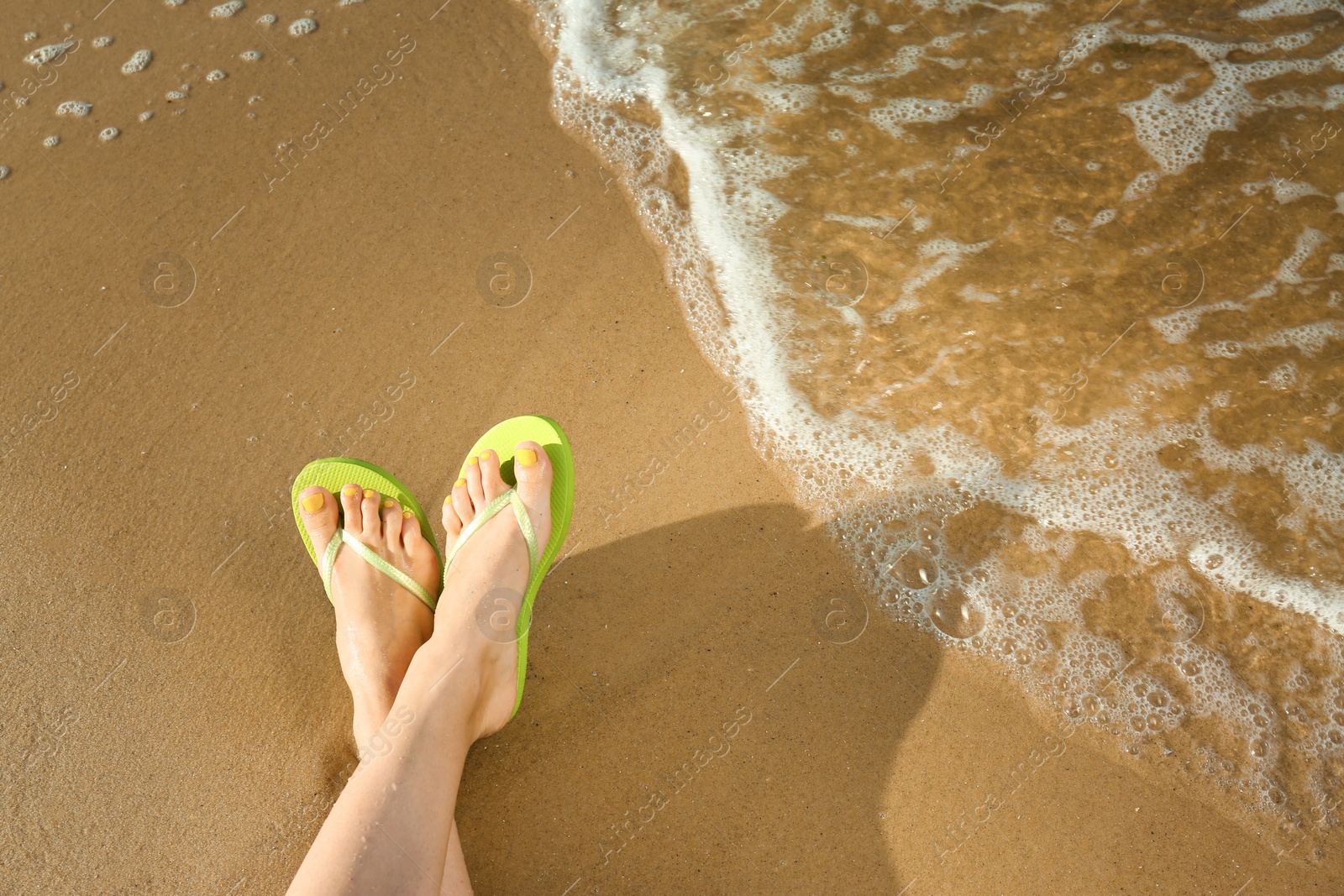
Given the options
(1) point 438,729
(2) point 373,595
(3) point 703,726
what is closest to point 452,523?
(2) point 373,595

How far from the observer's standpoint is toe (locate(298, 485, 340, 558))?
6.63 ft

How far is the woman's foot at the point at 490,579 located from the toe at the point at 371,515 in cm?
16

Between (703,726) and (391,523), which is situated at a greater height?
(391,523)

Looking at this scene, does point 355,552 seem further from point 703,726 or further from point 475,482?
point 703,726

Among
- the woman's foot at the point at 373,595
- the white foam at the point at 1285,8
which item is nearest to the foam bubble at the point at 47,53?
the woman's foot at the point at 373,595

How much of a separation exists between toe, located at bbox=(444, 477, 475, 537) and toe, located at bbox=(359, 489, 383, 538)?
162mm

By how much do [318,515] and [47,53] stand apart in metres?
2.02

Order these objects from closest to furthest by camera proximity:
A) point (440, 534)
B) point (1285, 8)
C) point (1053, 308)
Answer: point (440, 534) < point (1053, 308) < point (1285, 8)

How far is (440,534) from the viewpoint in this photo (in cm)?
219

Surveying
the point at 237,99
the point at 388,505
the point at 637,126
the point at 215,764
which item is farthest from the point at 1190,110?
→ the point at 215,764

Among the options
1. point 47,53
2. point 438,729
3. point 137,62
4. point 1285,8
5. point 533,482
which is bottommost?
point 1285,8

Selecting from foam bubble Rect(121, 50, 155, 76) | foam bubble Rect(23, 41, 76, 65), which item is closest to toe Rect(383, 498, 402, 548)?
foam bubble Rect(121, 50, 155, 76)

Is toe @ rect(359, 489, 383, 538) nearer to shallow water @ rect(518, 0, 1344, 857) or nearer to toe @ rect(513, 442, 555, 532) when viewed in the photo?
toe @ rect(513, 442, 555, 532)

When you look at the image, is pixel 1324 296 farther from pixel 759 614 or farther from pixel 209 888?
pixel 209 888
